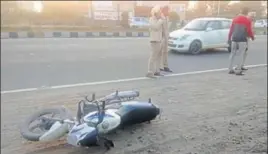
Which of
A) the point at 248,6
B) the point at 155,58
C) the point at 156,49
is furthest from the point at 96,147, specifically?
the point at 155,58

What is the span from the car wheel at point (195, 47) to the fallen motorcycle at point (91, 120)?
5726 millimetres

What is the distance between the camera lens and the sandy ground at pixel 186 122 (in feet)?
8.99

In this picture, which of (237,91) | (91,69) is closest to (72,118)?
(237,91)

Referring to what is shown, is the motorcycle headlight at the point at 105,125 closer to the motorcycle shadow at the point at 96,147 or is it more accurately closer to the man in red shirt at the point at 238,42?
the motorcycle shadow at the point at 96,147

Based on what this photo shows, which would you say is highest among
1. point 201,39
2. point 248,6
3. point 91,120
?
point 248,6

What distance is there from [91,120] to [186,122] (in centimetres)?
134

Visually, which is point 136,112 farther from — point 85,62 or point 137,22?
point 85,62

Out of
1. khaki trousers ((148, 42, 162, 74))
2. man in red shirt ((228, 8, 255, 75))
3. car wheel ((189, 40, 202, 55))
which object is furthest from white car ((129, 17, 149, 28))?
car wheel ((189, 40, 202, 55))

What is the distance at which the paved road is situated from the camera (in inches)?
264

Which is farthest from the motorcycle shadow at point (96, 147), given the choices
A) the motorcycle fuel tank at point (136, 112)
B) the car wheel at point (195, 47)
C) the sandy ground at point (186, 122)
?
the car wheel at point (195, 47)

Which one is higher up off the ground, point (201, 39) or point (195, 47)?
point (201, 39)

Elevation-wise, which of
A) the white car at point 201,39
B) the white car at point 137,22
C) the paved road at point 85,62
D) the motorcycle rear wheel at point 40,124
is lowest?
the paved road at point 85,62

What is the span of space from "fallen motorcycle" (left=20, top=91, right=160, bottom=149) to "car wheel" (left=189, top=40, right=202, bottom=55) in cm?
573

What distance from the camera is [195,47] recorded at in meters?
9.05
